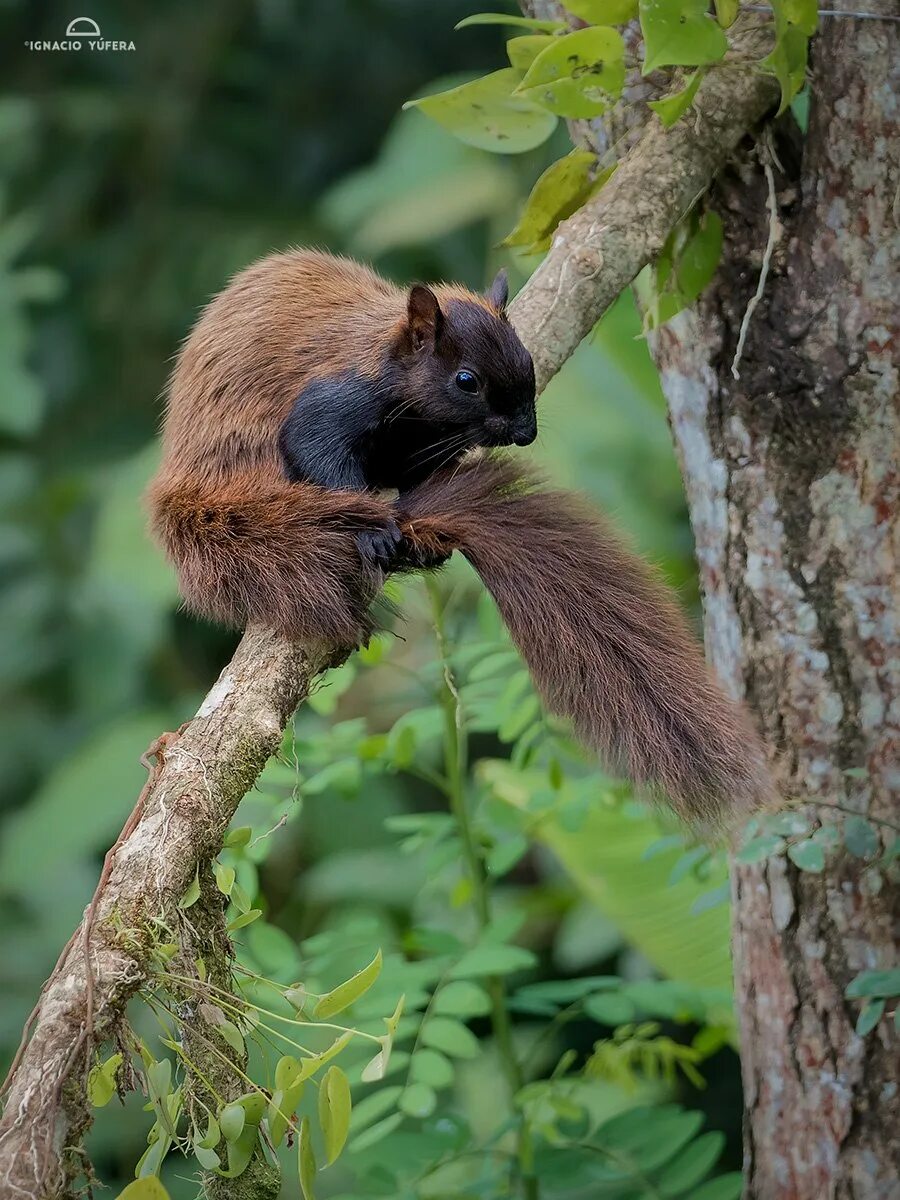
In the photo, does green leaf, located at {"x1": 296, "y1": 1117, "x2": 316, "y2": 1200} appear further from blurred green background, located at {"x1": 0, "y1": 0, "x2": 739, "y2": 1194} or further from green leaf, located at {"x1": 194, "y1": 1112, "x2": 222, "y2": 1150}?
blurred green background, located at {"x1": 0, "y1": 0, "x2": 739, "y2": 1194}

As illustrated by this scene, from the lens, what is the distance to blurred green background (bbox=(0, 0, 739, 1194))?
8.84ft

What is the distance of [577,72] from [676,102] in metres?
0.12

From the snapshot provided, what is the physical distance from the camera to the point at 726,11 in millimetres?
1429

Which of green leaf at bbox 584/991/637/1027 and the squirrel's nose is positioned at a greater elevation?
the squirrel's nose

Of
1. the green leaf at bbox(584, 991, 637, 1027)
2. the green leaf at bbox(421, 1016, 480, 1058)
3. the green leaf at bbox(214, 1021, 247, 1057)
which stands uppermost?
the green leaf at bbox(214, 1021, 247, 1057)

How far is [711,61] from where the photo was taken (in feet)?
4.50

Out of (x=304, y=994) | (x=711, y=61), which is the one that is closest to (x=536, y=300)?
(x=711, y=61)

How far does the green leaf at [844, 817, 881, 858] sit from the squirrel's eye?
75 centimetres

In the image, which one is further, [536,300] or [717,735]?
[536,300]

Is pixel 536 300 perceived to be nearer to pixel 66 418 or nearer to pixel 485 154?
pixel 485 154

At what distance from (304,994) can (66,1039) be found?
0.22 meters

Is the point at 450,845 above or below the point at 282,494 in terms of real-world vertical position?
below

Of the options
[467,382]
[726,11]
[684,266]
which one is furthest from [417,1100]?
[726,11]

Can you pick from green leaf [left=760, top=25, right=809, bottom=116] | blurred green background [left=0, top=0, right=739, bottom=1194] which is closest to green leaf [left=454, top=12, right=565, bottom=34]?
green leaf [left=760, top=25, right=809, bottom=116]
